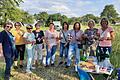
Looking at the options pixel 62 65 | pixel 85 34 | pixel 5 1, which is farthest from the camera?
pixel 5 1

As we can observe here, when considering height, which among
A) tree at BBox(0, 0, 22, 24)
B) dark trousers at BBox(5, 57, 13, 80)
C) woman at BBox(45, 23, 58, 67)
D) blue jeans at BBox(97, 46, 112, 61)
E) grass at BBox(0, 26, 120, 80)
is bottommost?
grass at BBox(0, 26, 120, 80)

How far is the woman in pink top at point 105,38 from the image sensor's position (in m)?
7.57

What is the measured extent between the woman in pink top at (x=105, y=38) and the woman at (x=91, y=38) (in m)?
0.25

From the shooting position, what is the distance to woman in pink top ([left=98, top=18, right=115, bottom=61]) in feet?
24.8

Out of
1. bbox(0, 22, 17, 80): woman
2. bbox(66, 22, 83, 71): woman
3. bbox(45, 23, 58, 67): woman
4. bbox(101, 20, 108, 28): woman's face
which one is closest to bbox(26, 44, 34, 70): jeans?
bbox(45, 23, 58, 67): woman

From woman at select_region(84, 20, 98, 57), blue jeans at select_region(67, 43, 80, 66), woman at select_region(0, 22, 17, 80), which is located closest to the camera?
woman at select_region(0, 22, 17, 80)

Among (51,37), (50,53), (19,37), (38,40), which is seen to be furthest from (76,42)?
(19,37)

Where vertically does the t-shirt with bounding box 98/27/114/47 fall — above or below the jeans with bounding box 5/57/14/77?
above

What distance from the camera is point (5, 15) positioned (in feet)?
161

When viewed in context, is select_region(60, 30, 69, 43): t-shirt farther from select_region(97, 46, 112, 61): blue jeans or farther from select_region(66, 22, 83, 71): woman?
select_region(97, 46, 112, 61): blue jeans

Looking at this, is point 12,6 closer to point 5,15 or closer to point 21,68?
point 5,15

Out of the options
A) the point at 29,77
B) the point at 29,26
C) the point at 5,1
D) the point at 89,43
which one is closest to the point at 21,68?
the point at 29,77

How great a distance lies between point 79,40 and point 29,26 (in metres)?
1.45

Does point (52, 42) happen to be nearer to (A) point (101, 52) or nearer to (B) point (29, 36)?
(B) point (29, 36)
